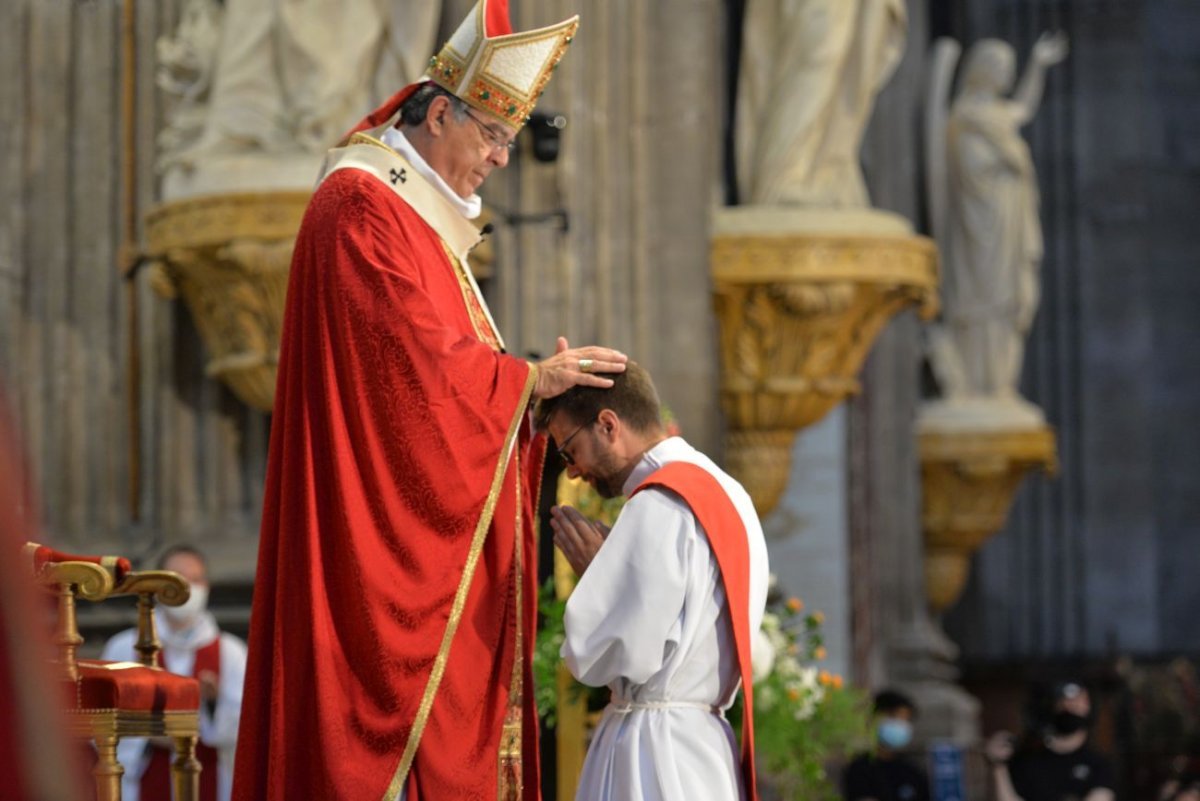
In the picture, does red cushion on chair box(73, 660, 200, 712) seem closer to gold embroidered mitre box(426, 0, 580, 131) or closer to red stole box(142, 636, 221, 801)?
gold embroidered mitre box(426, 0, 580, 131)

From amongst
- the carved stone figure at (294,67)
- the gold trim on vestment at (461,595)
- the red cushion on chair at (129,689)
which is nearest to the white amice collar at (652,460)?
the gold trim on vestment at (461,595)

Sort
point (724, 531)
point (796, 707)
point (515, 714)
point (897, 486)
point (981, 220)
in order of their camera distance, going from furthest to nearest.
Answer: point (981, 220) < point (897, 486) < point (796, 707) < point (515, 714) < point (724, 531)

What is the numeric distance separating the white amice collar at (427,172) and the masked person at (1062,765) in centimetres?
527

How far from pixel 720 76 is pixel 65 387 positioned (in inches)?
153

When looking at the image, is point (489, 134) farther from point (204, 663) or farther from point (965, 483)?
point (965, 483)

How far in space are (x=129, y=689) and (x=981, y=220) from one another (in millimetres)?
10983

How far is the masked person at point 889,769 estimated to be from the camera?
417 inches

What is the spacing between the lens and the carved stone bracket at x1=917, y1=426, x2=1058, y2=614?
49.7 feet

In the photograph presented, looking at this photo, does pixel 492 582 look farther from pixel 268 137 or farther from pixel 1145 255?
pixel 1145 255

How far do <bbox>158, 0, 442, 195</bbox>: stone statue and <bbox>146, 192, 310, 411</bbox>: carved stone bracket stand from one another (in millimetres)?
125

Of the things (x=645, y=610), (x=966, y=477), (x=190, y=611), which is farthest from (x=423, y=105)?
(x=966, y=477)

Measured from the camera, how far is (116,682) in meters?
5.09

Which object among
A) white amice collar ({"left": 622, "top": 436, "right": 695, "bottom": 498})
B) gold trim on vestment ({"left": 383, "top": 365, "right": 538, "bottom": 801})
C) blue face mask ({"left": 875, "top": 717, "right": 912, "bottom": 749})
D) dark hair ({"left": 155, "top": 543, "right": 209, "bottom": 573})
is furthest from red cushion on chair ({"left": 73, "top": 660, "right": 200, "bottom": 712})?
blue face mask ({"left": 875, "top": 717, "right": 912, "bottom": 749})

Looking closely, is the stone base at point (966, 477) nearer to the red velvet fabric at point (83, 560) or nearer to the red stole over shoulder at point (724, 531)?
the red velvet fabric at point (83, 560)
